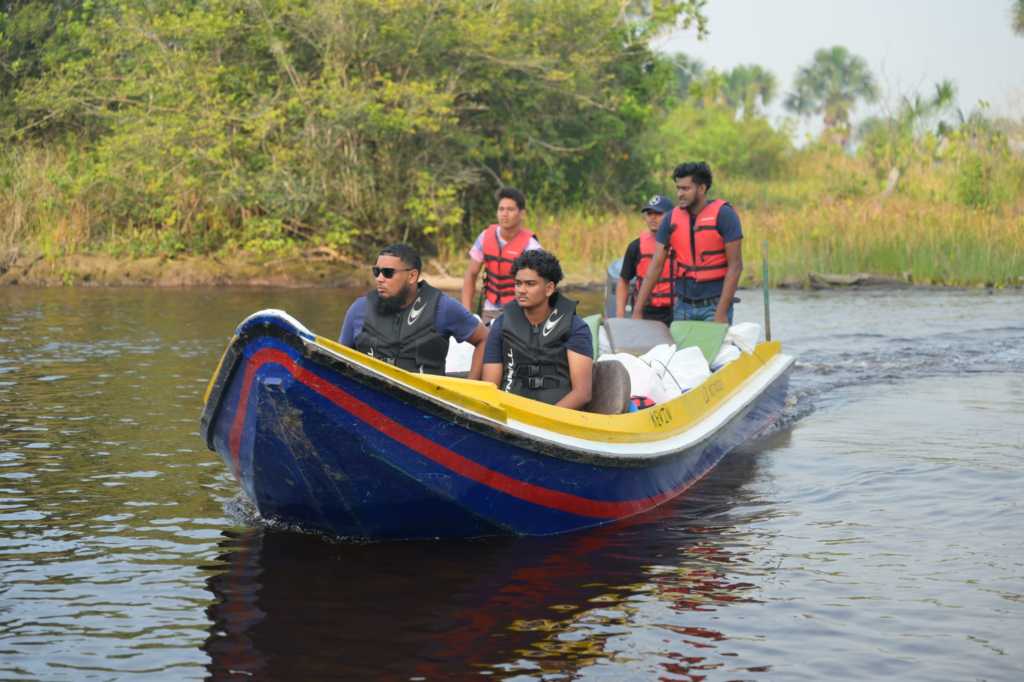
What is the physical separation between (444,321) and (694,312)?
2.94m

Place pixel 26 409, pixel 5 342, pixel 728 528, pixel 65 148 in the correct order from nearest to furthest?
pixel 728 528 < pixel 26 409 < pixel 5 342 < pixel 65 148

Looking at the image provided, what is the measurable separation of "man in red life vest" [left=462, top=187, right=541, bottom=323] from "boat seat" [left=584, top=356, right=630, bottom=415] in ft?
7.38

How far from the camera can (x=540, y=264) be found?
5406 mm

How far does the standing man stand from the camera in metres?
5.45

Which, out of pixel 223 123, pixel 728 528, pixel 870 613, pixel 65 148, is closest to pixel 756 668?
pixel 870 613

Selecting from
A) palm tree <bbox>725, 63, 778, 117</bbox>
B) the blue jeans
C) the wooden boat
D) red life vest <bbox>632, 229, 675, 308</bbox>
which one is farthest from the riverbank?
palm tree <bbox>725, 63, 778, 117</bbox>

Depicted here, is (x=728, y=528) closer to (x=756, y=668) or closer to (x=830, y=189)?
(x=756, y=668)

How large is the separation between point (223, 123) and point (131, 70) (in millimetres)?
3936

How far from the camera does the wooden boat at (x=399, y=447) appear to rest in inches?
178

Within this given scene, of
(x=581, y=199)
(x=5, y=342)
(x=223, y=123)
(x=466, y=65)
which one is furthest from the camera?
(x=581, y=199)

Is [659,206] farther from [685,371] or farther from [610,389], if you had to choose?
[610,389]

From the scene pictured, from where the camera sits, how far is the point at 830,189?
25844mm

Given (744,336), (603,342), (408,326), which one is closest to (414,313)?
(408,326)

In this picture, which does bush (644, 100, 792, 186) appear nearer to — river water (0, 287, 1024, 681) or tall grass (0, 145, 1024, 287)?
tall grass (0, 145, 1024, 287)
